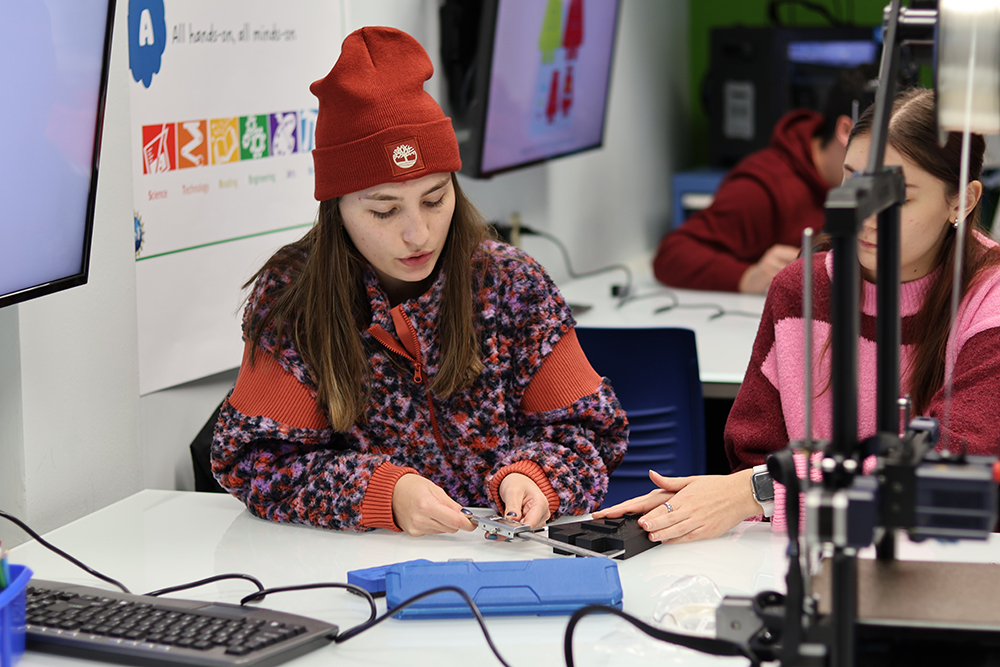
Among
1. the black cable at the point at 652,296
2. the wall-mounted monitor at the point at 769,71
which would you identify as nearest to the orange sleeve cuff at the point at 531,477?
the black cable at the point at 652,296

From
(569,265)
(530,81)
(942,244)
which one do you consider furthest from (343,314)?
(569,265)

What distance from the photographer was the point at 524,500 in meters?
1.25

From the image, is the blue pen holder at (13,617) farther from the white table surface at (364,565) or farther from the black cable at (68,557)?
the black cable at (68,557)

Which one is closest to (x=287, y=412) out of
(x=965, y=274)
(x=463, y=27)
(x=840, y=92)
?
(x=965, y=274)

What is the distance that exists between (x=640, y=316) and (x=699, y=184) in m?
1.35

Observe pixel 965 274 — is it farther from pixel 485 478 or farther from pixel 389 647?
pixel 389 647

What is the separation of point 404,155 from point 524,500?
Answer: 1.44 ft

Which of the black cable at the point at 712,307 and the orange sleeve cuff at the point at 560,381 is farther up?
the orange sleeve cuff at the point at 560,381

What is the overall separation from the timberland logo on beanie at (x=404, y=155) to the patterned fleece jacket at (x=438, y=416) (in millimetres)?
172

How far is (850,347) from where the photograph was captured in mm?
672

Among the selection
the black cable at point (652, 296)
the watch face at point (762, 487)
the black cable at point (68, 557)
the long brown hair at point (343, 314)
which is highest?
the long brown hair at point (343, 314)

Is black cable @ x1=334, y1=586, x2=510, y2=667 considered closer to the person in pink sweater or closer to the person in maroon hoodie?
the person in pink sweater

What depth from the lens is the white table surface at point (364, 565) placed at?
3.06 ft

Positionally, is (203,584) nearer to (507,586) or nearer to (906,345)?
(507,586)
